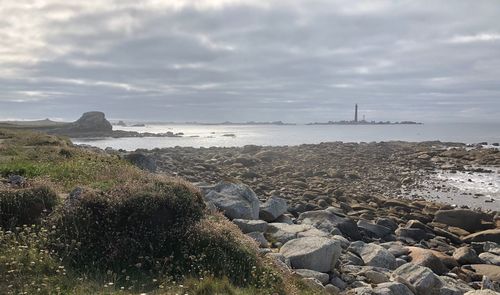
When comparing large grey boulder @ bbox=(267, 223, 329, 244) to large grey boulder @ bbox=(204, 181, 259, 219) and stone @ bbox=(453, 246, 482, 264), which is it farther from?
stone @ bbox=(453, 246, 482, 264)

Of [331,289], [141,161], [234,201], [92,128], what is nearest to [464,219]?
[234,201]

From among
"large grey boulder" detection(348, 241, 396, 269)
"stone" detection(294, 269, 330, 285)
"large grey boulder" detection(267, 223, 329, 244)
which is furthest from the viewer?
"large grey boulder" detection(267, 223, 329, 244)

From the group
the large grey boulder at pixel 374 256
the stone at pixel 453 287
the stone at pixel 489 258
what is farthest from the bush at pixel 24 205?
the stone at pixel 489 258

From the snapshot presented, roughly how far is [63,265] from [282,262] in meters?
4.00

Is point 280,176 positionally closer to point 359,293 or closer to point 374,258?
point 374,258

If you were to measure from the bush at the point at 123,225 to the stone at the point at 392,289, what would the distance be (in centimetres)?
371

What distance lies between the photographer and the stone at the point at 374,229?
52.0 ft

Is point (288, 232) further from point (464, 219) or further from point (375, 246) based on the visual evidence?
point (464, 219)

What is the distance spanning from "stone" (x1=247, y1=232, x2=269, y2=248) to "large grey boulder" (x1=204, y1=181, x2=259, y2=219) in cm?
166

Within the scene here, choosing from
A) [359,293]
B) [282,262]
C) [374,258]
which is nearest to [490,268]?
[374,258]

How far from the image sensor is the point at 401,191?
29.6 meters

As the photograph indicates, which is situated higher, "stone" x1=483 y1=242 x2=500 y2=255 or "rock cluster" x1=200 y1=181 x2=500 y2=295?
"rock cluster" x1=200 y1=181 x2=500 y2=295

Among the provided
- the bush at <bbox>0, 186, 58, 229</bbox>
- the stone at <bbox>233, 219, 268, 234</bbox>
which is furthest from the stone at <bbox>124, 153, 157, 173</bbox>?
the bush at <bbox>0, 186, 58, 229</bbox>

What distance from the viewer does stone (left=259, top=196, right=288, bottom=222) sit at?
14.3 meters
